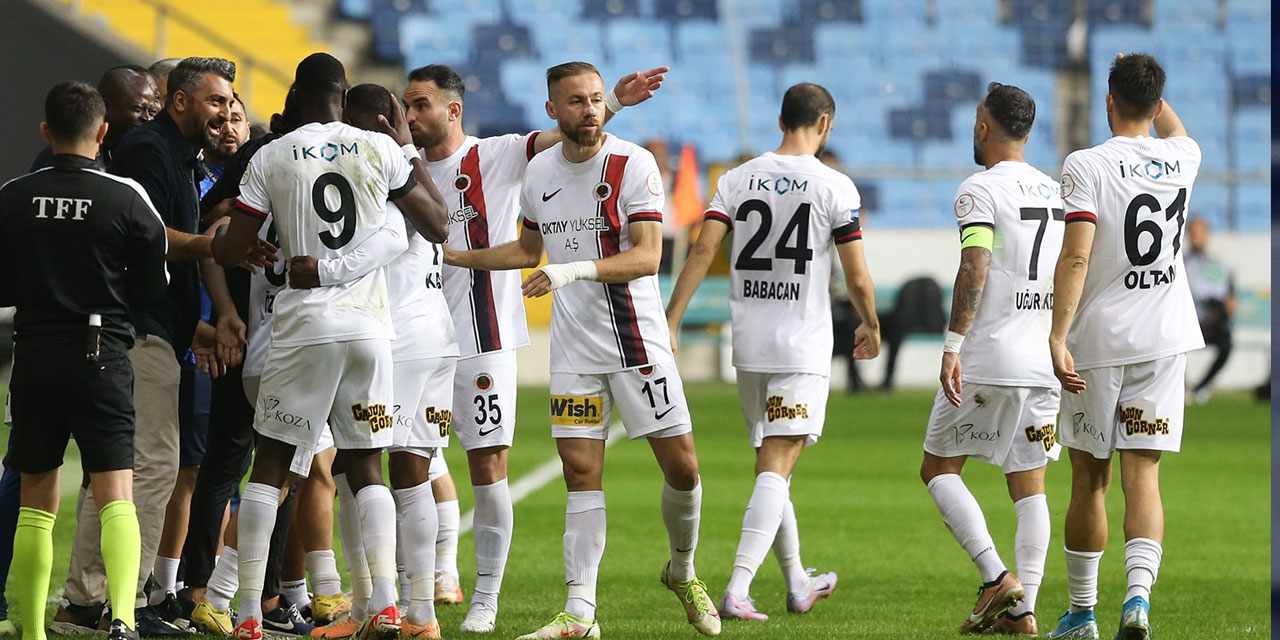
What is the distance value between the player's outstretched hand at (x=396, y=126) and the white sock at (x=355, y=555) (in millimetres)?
1181

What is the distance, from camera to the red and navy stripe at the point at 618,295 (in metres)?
5.98

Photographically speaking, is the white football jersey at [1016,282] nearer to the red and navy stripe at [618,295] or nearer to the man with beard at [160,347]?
the red and navy stripe at [618,295]

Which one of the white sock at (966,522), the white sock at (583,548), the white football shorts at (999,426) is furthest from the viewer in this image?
the white football shorts at (999,426)

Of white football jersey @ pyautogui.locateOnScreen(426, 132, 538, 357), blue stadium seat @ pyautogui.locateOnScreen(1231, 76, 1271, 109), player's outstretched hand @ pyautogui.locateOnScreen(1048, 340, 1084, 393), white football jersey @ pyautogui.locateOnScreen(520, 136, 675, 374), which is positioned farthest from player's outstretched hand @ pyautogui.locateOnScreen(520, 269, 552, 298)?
blue stadium seat @ pyautogui.locateOnScreen(1231, 76, 1271, 109)

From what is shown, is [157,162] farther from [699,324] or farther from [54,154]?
[699,324]

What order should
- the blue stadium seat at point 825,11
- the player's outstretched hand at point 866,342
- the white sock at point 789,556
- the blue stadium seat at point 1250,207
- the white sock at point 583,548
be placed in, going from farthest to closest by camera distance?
the blue stadium seat at point 825,11
the blue stadium seat at point 1250,207
the white sock at point 789,556
the player's outstretched hand at point 866,342
the white sock at point 583,548

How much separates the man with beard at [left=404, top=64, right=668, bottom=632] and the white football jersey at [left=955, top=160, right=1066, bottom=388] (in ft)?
5.80

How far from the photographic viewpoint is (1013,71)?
26.7 metres

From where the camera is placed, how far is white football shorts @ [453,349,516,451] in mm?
6629

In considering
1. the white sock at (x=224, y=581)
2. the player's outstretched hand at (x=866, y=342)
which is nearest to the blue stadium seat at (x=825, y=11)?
the player's outstretched hand at (x=866, y=342)

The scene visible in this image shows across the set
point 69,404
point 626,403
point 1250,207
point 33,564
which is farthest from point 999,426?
point 1250,207

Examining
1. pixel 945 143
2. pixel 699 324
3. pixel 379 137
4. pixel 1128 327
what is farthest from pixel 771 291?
pixel 945 143

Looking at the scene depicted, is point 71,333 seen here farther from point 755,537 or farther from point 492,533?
point 755,537

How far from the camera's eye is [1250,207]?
24844 mm
